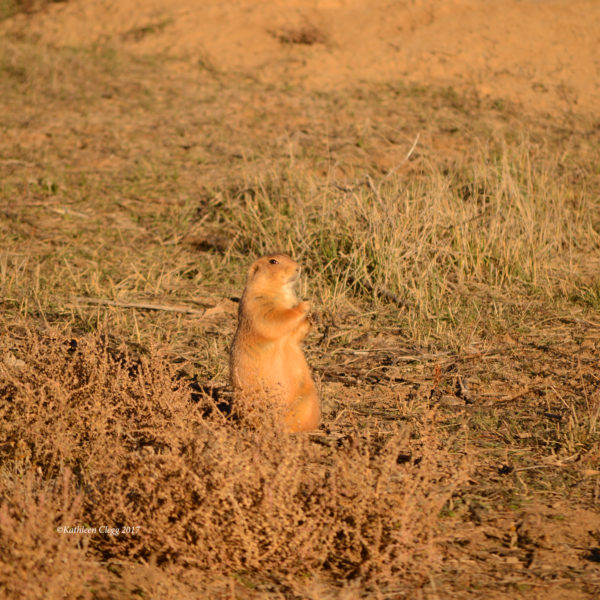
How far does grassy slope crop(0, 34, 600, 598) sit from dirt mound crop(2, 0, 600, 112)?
1.73ft

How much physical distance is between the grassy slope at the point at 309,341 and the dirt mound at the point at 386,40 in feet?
1.73

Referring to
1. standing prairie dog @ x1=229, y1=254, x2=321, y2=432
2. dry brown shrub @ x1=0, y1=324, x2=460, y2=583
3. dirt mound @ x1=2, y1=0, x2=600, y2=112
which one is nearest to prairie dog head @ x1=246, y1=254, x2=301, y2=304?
standing prairie dog @ x1=229, y1=254, x2=321, y2=432

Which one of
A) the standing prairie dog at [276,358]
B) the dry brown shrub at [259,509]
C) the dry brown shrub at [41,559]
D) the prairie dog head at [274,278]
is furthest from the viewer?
the prairie dog head at [274,278]

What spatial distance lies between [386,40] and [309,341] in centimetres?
764

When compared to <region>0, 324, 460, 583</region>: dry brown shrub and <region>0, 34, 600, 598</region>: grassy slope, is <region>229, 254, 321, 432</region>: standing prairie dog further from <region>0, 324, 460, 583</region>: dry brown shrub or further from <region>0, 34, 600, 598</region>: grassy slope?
<region>0, 324, 460, 583</region>: dry brown shrub

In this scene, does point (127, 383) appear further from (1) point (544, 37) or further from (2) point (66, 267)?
(1) point (544, 37)

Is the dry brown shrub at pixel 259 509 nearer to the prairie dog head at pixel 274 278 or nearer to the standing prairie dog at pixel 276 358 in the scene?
the standing prairie dog at pixel 276 358

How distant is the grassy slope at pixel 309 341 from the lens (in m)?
3.00

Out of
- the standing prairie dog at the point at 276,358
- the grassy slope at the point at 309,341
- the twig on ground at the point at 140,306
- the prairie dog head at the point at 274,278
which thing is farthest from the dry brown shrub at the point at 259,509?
the twig on ground at the point at 140,306

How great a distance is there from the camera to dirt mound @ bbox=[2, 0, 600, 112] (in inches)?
443

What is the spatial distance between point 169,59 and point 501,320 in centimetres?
817

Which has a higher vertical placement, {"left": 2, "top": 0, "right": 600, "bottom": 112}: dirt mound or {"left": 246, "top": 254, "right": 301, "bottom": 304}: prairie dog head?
{"left": 2, "top": 0, "right": 600, "bottom": 112}: dirt mound

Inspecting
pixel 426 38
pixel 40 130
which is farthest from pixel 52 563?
pixel 426 38

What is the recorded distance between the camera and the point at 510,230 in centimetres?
683
